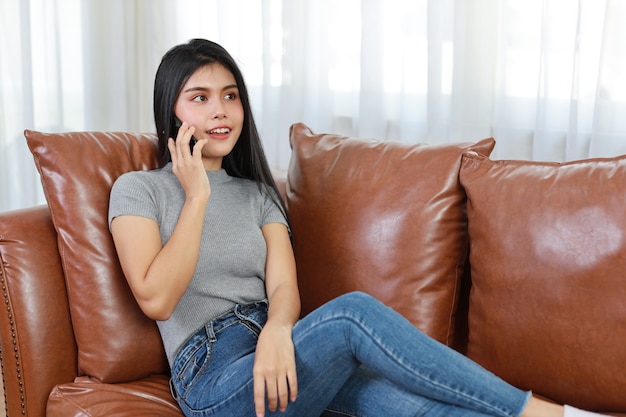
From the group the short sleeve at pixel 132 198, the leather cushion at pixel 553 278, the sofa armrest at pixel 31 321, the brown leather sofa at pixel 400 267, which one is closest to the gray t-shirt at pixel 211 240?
the short sleeve at pixel 132 198

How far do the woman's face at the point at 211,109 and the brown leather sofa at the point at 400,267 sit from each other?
19 centimetres

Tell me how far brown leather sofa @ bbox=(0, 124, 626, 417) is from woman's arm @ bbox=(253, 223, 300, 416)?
0.13m

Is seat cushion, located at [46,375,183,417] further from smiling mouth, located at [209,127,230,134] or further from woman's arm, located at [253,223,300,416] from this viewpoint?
smiling mouth, located at [209,127,230,134]

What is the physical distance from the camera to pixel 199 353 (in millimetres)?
1584

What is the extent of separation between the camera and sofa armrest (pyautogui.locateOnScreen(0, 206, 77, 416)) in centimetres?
164

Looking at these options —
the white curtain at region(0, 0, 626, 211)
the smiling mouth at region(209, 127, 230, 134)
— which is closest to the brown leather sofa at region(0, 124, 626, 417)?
the smiling mouth at region(209, 127, 230, 134)

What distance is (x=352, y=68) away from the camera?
8.00ft

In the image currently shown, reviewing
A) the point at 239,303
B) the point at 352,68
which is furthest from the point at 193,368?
the point at 352,68

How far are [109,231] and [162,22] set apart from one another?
1.35m

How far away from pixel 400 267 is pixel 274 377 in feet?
1.63

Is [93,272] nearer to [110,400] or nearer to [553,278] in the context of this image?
[110,400]

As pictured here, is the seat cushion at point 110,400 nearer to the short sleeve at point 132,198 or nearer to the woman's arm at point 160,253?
the woman's arm at point 160,253

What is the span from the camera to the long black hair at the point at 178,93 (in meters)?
Result: 1.79

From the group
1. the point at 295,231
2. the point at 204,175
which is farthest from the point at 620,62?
the point at 204,175
